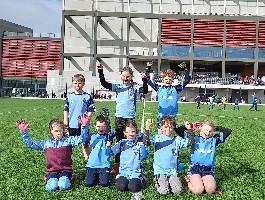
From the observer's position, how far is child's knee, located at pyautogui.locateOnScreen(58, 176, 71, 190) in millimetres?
6820

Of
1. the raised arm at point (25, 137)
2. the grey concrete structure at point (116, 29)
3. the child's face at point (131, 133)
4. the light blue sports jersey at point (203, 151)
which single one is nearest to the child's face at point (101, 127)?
the child's face at point (131, 133)

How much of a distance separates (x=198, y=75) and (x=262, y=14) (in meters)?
16.2

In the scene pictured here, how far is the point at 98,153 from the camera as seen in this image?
7.43 meters

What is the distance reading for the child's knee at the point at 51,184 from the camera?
22.4ft

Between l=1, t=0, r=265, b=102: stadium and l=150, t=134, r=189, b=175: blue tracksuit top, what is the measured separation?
56.8 metres

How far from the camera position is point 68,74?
68.8 m

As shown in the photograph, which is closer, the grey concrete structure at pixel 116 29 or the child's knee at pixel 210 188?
the child's knee at pixel 210 188

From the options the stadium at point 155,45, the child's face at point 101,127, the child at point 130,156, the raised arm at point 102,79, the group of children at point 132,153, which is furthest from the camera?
the stadium at point 155,45

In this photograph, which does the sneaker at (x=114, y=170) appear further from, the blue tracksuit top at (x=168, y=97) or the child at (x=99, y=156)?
the blue tracksuit top at (x=168, y=97)

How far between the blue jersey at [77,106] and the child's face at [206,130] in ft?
7.15

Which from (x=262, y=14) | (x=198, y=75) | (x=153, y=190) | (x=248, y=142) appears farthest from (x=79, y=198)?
(x=262, y=14)

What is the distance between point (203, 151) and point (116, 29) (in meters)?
65.2

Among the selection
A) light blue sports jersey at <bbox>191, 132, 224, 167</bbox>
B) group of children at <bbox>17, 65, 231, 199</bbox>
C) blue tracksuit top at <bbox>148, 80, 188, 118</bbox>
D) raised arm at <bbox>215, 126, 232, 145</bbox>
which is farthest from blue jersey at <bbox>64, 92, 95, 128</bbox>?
raised arm at <bbox>215, 126, 232, 145</bbox>

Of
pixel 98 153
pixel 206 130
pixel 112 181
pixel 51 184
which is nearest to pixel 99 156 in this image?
pixel 98 153
